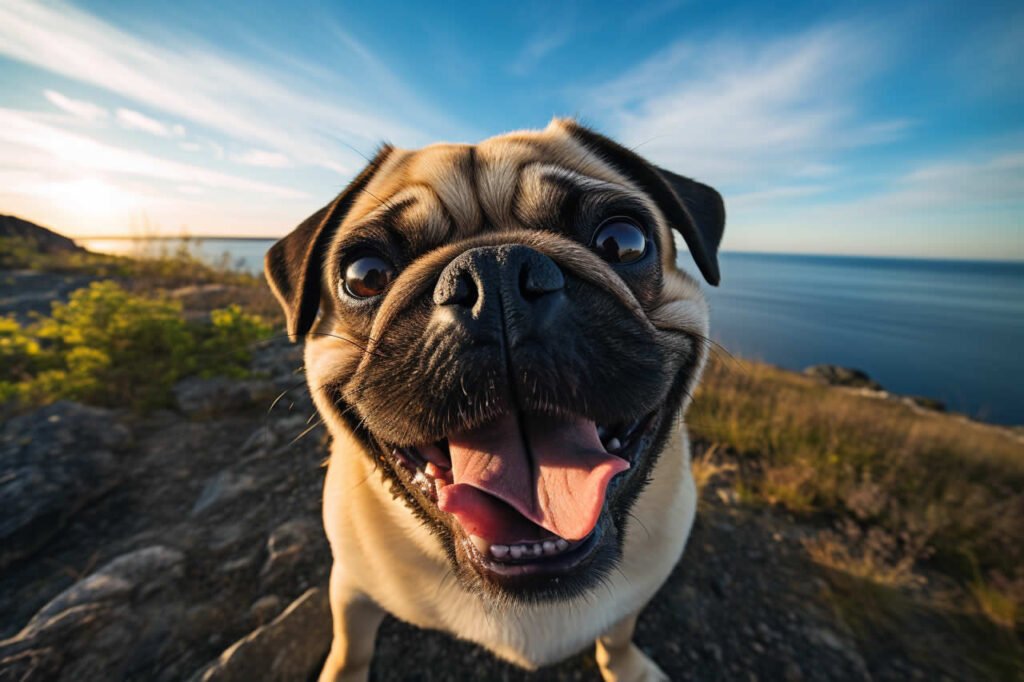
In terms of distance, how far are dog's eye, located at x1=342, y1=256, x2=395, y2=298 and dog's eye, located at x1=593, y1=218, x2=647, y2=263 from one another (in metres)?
1.03

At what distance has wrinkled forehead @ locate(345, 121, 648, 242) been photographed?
1874mm

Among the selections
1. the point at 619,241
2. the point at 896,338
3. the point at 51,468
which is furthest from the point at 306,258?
the point at 896,338

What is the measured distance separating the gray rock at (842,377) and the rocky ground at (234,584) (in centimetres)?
1874

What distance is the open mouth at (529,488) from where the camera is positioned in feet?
4.78

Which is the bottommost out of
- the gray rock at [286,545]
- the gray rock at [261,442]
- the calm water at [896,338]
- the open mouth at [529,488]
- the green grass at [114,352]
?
the calm water at [896,338]

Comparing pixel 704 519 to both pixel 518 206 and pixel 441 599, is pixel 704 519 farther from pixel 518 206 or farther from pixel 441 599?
pixel 518 206

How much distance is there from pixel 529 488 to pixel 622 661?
1.89 m

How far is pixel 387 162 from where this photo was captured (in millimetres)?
2467

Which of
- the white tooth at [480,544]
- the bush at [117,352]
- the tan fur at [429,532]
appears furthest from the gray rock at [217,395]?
the white tooth at [480,544]

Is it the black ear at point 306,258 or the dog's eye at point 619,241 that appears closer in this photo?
the dog's eye at point 619,241

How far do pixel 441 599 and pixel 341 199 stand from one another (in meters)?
2.35

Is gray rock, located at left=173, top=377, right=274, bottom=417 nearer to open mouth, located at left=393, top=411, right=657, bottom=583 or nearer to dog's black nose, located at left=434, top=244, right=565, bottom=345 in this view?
open mouth, located at left=393, top=411, right=657, bottom=583

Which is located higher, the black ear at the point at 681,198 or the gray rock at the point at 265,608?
the black ear at the point at 681,198

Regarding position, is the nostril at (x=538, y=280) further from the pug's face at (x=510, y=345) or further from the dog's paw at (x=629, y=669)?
the dog's paw at (x=629, y=669)
